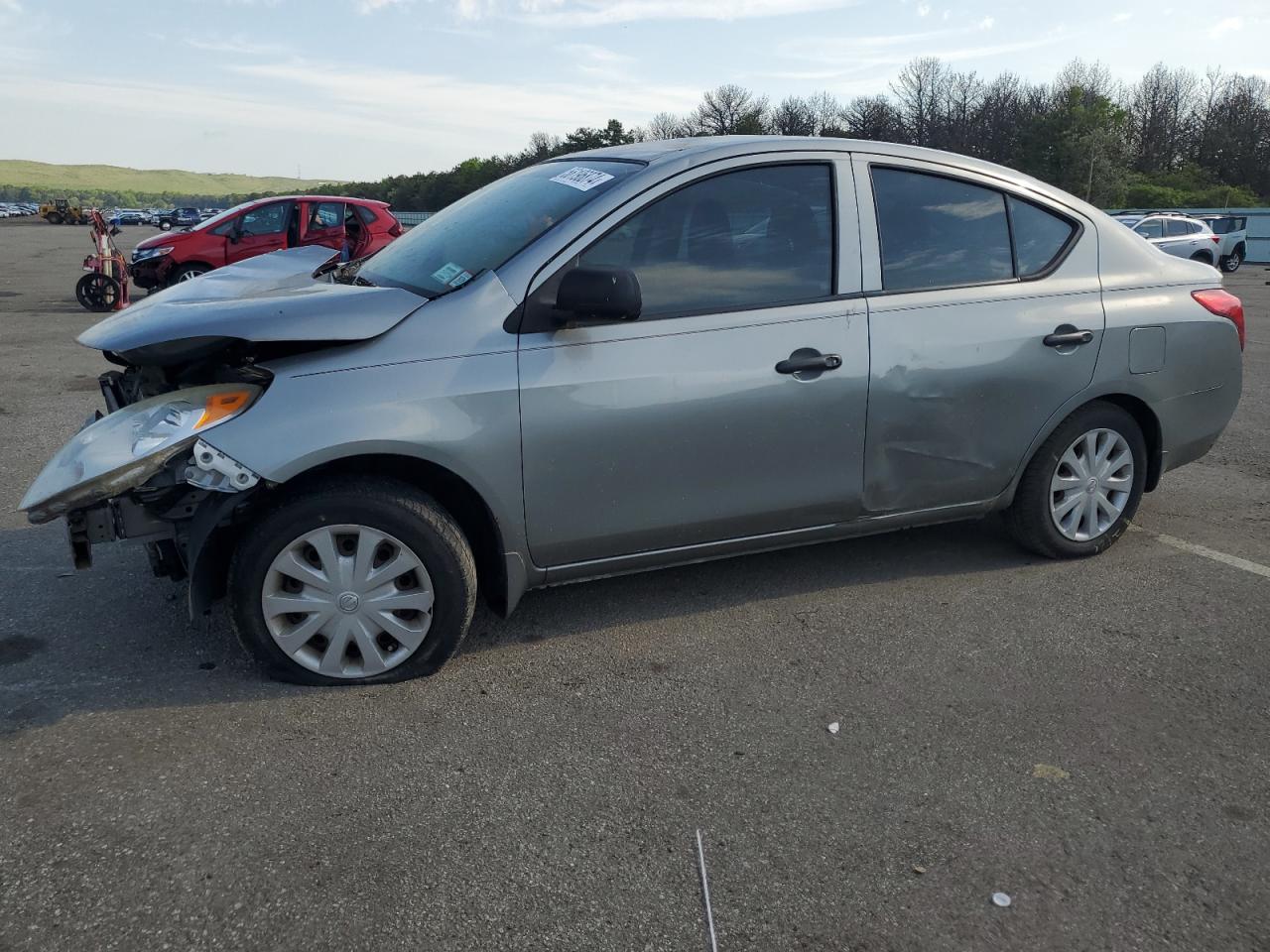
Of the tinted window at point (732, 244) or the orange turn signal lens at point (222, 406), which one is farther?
the tinted window at point (732, 244)

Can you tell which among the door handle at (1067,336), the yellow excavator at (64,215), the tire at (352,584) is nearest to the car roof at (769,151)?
the door handle at (1067,336)

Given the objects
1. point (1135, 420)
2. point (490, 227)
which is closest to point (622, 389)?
point (490, 227)

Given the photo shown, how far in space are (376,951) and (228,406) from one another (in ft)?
5.76

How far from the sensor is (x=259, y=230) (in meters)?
15.8

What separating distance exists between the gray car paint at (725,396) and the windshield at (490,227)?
117 millimetres

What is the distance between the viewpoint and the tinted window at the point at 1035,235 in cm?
434

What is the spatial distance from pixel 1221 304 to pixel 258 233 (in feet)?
46.9

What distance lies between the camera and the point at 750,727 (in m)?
3.20

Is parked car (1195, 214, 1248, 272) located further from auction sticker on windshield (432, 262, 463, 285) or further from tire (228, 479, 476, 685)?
tire (228, 479, 476, 685)

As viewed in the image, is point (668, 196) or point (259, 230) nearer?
point (668, 196)

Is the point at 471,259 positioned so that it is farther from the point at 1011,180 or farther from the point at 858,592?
the point at 1011,180

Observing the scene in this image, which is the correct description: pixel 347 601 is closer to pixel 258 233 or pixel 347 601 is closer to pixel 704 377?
pixel 704 377

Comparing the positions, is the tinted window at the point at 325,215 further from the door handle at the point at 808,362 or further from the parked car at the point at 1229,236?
the parked car at the point at 1229,236

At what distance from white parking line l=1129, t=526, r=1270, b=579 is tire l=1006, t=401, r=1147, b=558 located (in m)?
0.37
